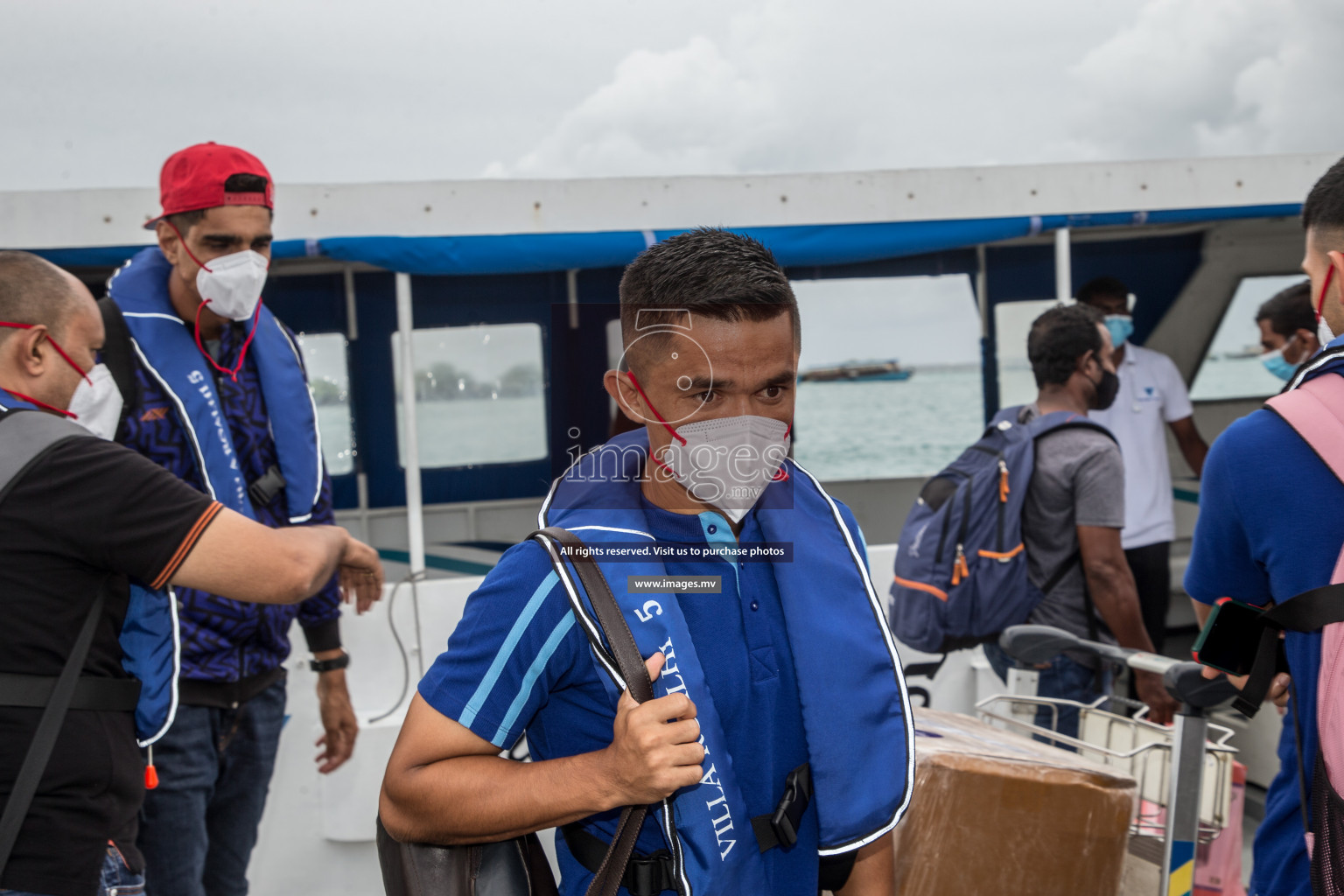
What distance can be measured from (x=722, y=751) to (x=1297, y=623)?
A: 98 cm

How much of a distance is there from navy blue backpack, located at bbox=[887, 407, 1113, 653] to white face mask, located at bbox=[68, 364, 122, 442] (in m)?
2.32

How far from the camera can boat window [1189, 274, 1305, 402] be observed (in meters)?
6.61

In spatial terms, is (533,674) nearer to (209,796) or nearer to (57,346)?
(57,346)

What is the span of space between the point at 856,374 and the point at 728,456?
4.52 m

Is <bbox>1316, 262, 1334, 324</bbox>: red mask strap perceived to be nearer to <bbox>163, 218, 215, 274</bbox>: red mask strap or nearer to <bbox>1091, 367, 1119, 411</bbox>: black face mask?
<bbox>1091, 367, 1119, 411</bbox>: black face mask

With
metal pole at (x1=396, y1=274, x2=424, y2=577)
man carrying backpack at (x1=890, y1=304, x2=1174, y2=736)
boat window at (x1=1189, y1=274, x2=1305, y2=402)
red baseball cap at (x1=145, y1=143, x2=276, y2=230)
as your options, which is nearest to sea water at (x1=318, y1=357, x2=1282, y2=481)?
metal pole at (x1=396, y1=274, x2=424, y2=577)

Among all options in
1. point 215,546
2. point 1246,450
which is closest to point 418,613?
point 215,546

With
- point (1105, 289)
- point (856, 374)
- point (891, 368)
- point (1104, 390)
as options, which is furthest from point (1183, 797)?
point (891, 368)

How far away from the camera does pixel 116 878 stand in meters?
1.62

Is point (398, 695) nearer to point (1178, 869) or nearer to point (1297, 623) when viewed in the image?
point (1178, 869)

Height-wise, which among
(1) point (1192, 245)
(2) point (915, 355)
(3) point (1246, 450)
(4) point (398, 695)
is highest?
(1) point (1192, 245)

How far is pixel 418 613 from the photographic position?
3.97m

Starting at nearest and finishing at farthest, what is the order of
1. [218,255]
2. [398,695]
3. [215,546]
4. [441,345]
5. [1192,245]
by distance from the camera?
[215,546]
[218,255]
[398,695]
[441,345]
[1192,245]

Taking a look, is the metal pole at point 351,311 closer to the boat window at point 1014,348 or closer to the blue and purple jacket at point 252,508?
the blue and purple jacket at point 252,508
